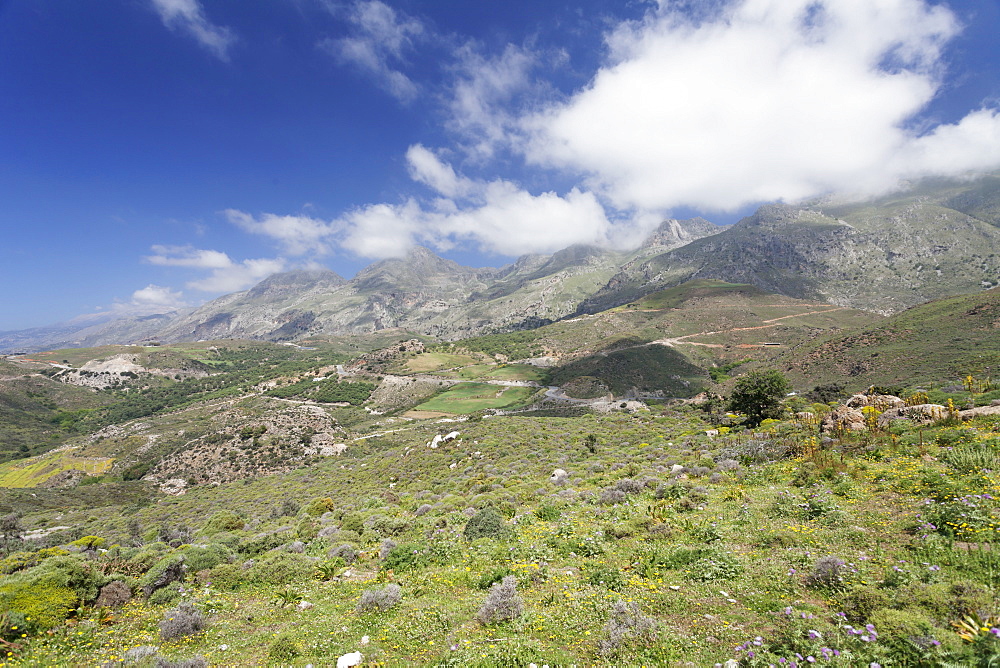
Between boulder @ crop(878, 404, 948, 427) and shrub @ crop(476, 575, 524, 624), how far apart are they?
59.2ft

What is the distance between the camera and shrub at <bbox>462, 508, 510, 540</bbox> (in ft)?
41.5

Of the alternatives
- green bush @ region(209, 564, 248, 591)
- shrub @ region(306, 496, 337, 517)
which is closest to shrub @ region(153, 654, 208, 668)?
green bush @ region(209, 564, 248, 591)

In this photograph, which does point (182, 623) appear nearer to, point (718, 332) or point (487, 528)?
point (487, 528)

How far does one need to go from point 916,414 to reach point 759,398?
633 inches

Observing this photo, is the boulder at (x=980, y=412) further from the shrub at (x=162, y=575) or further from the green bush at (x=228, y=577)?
the shrub at (x=162, y=575)

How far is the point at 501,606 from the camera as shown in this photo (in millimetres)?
7539

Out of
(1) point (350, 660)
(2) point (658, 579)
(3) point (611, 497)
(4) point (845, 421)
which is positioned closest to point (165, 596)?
(1) point (350, 660)

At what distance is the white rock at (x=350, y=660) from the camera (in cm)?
646

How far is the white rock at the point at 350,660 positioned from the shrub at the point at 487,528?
6154 millimetres

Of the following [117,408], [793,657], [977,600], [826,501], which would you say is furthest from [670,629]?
[117,408]

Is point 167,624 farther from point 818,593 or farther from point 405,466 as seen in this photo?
point 405,466

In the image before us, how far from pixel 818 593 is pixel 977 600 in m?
1.87

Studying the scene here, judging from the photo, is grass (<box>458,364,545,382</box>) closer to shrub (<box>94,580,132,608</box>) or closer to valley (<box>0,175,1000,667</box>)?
valley (<box>0,175,1000,667</box>)

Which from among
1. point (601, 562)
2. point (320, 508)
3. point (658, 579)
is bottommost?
point (320, 508)
